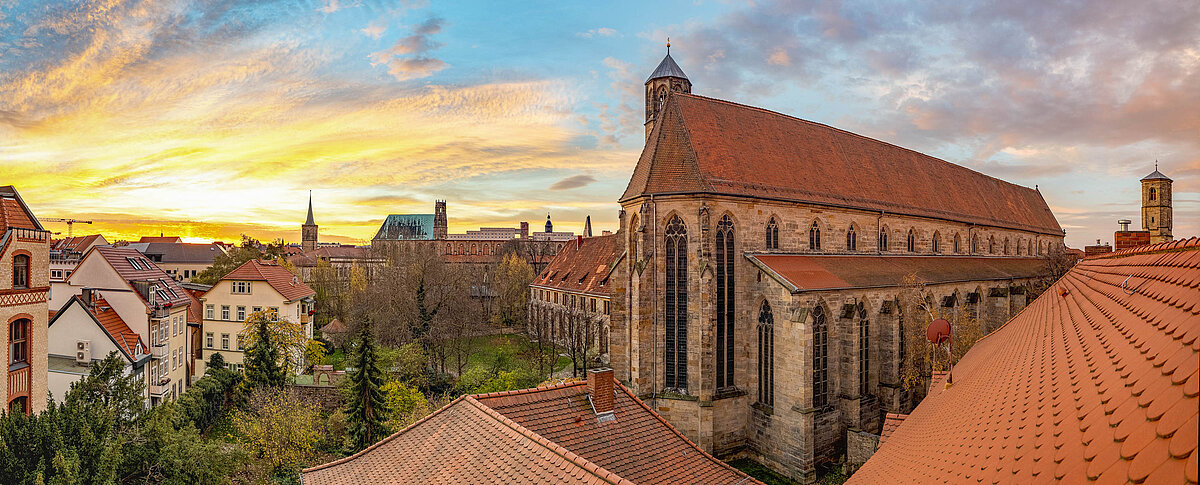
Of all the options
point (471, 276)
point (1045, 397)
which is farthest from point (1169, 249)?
point (471, 276)

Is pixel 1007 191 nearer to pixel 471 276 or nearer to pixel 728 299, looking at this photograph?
pixel 728 299

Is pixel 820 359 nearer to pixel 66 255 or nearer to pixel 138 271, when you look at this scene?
pixel 138 271

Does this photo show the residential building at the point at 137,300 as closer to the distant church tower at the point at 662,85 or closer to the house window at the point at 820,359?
the distant church tower at the point at 662,85

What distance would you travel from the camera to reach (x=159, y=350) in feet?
84.9

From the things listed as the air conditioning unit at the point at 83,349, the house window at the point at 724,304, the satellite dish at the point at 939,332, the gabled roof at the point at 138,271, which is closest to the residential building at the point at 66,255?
the gabled roof at the point at 138,271

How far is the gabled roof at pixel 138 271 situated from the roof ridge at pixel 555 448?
80.6 feet

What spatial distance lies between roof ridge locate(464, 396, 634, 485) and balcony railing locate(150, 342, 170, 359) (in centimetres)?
2337

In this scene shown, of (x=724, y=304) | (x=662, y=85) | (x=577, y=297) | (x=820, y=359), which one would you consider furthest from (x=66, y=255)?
(x=820, y=359)

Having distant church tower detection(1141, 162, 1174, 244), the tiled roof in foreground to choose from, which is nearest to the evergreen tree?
the tiled roof in foreground

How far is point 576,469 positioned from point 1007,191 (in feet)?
167

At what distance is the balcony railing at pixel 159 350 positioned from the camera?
2547 centimetres

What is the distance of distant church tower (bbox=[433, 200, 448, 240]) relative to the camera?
10844 centimetres

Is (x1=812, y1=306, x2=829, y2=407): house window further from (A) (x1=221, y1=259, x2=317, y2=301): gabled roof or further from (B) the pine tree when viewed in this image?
(A) (x1=221, y1=259, x2=317, y2=301): gabled roof

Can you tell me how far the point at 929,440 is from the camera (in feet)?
22.1
